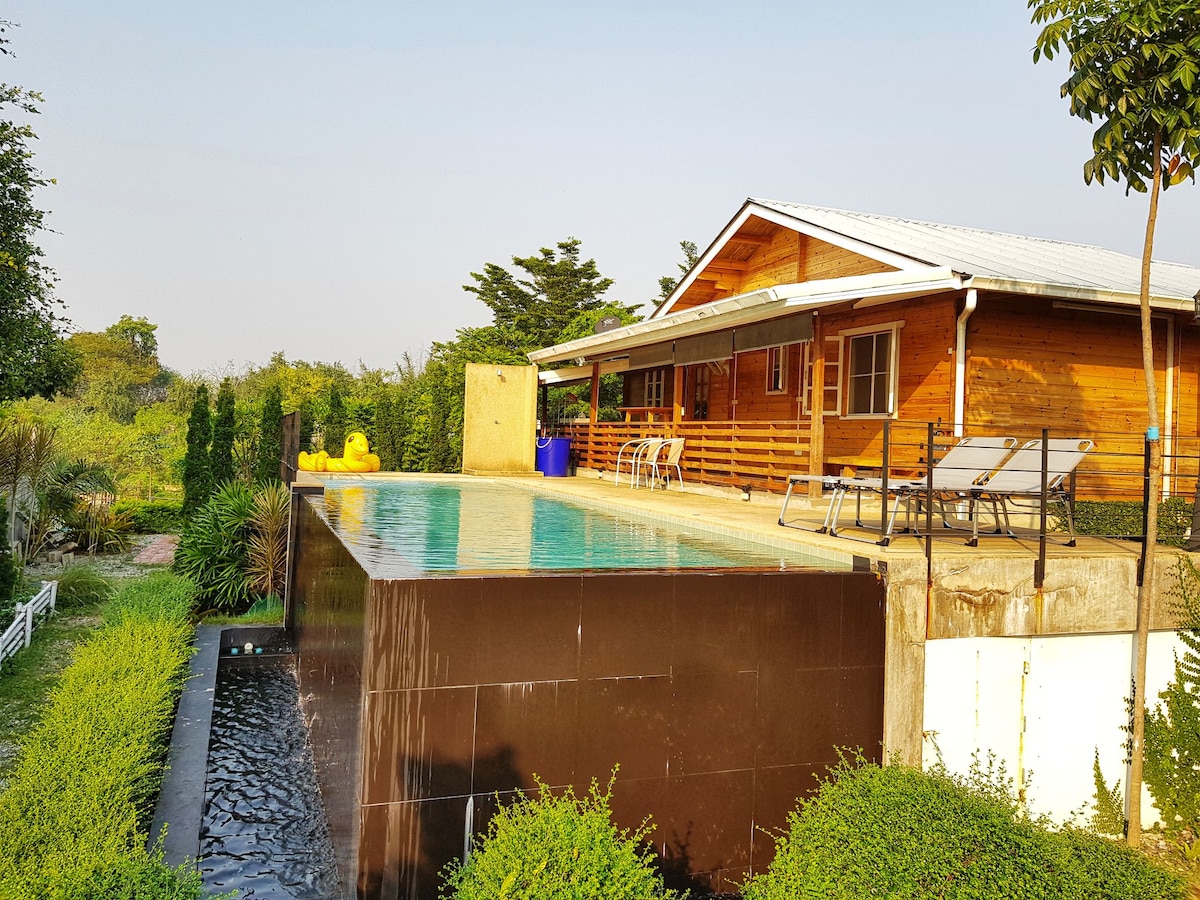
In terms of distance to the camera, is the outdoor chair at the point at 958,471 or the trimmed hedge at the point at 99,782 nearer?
the trimmed hedge at the point at 99,782

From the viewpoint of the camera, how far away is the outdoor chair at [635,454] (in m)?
14.4

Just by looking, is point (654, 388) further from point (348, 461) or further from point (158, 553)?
point (158, 553)

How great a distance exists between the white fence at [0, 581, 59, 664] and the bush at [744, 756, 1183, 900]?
8593 mm

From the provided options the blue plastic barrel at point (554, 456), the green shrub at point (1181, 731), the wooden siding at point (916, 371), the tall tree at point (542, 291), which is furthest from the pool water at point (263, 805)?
the tall tree at point (542, 291)

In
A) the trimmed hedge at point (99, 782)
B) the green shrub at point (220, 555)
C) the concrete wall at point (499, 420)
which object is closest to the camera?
the trimmed hedge at point (99, 782)

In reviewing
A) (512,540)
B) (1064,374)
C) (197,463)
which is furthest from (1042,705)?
(197,463)

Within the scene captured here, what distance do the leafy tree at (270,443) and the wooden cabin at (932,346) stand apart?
27.3 feet

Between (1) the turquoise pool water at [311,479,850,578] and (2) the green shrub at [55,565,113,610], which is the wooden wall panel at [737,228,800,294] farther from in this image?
(2) the green shrub at [55,565,113,610]

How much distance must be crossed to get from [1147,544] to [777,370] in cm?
838

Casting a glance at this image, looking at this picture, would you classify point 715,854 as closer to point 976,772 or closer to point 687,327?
point 976,772

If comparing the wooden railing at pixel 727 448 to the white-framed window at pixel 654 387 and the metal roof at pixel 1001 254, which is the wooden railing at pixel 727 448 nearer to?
the white-framed window at pixel 654 387

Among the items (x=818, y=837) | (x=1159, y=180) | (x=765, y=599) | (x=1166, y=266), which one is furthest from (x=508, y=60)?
(x=818, y=837)

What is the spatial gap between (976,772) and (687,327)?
8.33 m

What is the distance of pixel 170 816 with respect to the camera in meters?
5.77
